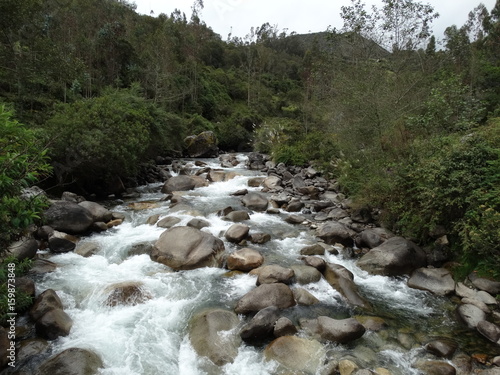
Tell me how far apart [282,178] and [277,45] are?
77.0 meters

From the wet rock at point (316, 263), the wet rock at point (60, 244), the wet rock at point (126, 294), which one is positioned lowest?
the wet rock at point (126, 294)

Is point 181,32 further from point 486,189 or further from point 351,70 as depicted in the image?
point 486,189

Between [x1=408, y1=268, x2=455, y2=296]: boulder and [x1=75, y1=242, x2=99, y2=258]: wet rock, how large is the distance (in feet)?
28.9

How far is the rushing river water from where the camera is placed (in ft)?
18.8

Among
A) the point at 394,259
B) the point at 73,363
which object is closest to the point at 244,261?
the point at 394,259

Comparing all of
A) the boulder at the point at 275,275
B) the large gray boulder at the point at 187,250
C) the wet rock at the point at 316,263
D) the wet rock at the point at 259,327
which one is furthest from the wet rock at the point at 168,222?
the wet rock at the point at 259,327

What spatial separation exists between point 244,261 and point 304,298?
198 cm

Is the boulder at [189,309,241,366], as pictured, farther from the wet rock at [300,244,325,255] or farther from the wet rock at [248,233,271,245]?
the wet rock at [248,233,271,245]

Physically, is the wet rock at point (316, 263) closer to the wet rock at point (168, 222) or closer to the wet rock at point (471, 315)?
the wet rock at point (471, 315)

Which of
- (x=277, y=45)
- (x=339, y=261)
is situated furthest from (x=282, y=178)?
(x=277, y=45)

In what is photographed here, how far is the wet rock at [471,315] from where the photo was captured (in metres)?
6.69

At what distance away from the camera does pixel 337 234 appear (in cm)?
1062

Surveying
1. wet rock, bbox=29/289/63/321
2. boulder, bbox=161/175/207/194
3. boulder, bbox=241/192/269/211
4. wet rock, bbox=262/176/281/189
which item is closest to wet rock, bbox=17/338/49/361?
wet rock, bbox=29/289/63/321

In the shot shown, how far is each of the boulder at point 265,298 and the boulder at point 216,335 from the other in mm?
305
